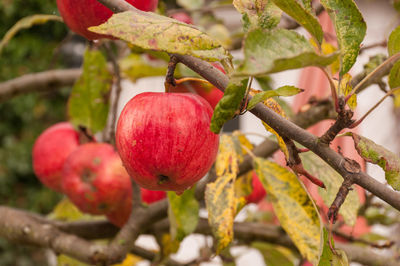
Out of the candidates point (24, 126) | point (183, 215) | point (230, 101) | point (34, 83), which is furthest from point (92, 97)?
point (24, 126)

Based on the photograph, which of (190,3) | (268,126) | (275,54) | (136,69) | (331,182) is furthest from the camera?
(190,3)

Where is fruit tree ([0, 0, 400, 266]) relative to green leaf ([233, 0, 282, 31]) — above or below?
below

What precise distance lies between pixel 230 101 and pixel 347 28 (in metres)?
0.13

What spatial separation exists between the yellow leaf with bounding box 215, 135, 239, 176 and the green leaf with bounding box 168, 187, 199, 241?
5 centimetres

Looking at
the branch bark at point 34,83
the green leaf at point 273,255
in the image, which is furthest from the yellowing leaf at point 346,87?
the branch bark at point 34,83

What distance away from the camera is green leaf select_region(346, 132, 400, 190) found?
1.17 feet

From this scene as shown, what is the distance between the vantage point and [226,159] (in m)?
0.63

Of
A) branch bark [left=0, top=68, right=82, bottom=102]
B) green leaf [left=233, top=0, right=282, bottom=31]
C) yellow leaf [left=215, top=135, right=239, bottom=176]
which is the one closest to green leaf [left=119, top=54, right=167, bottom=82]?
branch bark [left=0, top=68, right=82, bottom=102]

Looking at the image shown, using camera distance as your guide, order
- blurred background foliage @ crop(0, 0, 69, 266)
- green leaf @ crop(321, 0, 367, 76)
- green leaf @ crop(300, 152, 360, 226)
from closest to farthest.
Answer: green leaf @ crop(321, 0, 367, 76) < green leaf @ crop(300, 152, 360, 226) < blurred background foliage @ crop(0, 0, 69, 266)

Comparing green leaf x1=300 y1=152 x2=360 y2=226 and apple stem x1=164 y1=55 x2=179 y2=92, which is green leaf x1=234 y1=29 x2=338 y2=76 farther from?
green leaf x1=300 y1=152 x2=360 y2=226

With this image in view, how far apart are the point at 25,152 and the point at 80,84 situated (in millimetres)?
1819

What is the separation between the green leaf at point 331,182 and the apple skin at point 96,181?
0.34 m

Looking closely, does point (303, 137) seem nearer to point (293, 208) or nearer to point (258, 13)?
point (258, 13)

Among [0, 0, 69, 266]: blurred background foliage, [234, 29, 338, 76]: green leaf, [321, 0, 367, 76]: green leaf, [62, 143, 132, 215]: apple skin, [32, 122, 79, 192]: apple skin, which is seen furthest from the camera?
[0, 0, 69, 266]: blurred background foliage
